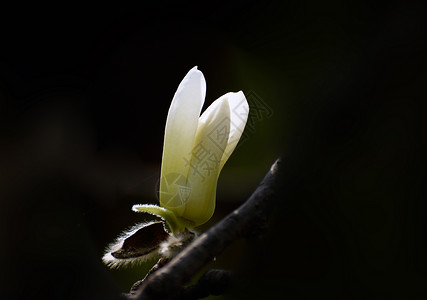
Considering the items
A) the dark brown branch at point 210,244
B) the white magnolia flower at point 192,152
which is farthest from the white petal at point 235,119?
the dark brown branch at point 210,244

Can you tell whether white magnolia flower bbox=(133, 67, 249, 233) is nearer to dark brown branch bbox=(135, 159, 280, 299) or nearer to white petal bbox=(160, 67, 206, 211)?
white petal bbox=(160, 67, 206, 211)

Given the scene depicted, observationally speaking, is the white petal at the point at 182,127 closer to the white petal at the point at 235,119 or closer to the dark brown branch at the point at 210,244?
the white petal at the point at 235,119

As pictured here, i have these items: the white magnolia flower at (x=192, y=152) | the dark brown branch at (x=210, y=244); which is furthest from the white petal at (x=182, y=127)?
the dark brown branch at (x=210, y=244)

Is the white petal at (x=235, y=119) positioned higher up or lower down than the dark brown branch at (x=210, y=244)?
higher up

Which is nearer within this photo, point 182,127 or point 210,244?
point 210,244

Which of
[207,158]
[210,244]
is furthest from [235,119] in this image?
[210,244]

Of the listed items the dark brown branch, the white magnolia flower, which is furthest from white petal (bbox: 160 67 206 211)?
the dark brown branch

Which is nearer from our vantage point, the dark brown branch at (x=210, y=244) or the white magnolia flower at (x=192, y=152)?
the dark brown branch at (x=210, y=244)

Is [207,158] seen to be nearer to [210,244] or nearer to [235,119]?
[235,119]
